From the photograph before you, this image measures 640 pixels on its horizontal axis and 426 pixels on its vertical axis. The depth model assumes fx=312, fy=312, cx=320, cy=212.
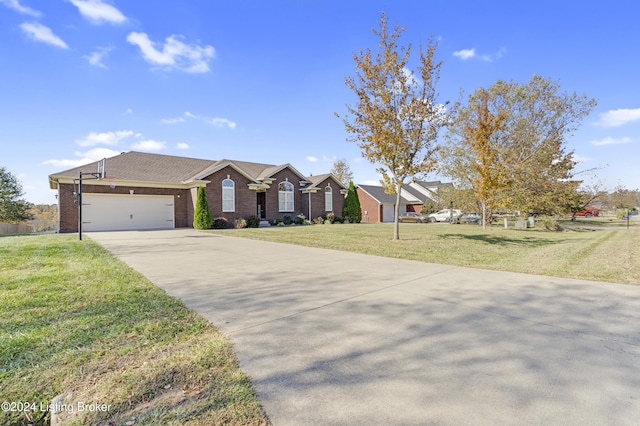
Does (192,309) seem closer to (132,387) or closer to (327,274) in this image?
(132,387)

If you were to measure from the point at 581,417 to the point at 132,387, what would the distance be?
312cm

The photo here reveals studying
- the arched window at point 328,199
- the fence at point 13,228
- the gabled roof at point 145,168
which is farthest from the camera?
the arched window at point 328,199

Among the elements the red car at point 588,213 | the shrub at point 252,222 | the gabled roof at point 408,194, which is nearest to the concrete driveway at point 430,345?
the shrub at point 252,222

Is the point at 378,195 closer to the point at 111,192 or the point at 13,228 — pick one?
the point at 111,192

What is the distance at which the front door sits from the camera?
85.3 ft

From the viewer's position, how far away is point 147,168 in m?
22.2

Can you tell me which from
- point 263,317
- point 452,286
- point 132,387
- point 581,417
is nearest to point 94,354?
point 132,387

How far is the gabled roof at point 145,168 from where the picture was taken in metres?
19.5

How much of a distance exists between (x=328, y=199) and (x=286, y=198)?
14.1ft

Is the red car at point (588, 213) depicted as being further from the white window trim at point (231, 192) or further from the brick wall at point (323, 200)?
the white window trim at point (231, 192)

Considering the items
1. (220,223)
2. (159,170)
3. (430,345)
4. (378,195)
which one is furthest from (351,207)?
(430,345)

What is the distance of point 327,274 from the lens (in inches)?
253

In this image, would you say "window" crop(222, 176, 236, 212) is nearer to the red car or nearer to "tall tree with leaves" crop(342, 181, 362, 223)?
"tall tree with leaves" crop(342, 181, 362, 223)

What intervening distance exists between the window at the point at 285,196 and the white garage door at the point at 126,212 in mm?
8412
